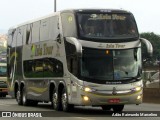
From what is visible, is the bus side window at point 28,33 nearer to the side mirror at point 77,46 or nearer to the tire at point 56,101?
the tire at point 56,101

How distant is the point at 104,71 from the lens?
20703 millimetres

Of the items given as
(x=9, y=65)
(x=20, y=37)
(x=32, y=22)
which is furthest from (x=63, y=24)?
(x=9, y=65)

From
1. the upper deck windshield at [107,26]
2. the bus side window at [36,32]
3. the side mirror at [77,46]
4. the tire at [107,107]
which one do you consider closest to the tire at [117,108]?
the tire at [107,107]

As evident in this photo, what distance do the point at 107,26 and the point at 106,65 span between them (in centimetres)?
153

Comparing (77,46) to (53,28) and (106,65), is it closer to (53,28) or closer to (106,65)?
(106,65)

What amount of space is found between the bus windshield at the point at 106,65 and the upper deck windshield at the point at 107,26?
2.06 feet

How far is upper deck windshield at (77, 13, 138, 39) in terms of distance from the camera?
20953 mm

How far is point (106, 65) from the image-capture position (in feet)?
68.1

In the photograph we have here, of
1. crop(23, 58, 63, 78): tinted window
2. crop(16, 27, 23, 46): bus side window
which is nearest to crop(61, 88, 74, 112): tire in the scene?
crop(23, 58, 63, 78): tinted window

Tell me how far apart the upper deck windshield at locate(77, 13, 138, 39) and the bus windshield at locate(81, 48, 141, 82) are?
2.06 ft

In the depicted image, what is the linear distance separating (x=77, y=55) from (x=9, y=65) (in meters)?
12.9

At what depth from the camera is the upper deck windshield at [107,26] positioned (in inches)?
825

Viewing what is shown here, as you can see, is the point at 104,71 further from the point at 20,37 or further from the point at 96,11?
the point at 20,37

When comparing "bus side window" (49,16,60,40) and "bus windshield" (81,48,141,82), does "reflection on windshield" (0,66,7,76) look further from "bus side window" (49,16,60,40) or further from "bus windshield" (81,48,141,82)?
"bus windshield" (81,48,141,82)
